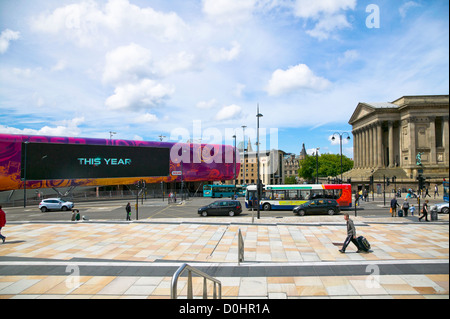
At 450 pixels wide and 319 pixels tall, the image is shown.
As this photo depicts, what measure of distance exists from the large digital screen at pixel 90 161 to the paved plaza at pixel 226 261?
112ft

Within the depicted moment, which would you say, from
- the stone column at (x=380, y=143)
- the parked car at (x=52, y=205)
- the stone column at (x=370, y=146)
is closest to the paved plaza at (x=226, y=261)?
the parked car at (x=52, y=205)

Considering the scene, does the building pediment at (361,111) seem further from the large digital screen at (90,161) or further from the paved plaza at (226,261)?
the paved plaza at (226,261)

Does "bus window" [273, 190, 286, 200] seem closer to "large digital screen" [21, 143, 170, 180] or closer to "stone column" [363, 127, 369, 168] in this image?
"large digital screen" [21, 143, 170, 180]

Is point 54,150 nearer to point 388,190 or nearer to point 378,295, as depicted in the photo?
point 378,295

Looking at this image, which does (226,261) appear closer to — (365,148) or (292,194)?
(292,194)

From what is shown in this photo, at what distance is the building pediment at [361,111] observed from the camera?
2660 inches

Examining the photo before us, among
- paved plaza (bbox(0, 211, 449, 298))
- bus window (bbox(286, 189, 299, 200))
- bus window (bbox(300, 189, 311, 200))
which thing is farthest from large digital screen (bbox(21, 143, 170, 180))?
bus window (bbox(300, 189, 311, 200))

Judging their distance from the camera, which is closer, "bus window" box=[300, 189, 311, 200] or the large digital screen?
"bus window" box=[300, 189, 311, 200]

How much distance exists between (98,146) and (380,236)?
48969 millimetres

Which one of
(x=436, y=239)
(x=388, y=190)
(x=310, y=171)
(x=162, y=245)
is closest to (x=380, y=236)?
(x=436, y=239)

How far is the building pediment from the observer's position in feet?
222

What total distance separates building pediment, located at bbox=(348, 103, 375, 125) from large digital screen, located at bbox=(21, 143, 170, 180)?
45477 millimetres
